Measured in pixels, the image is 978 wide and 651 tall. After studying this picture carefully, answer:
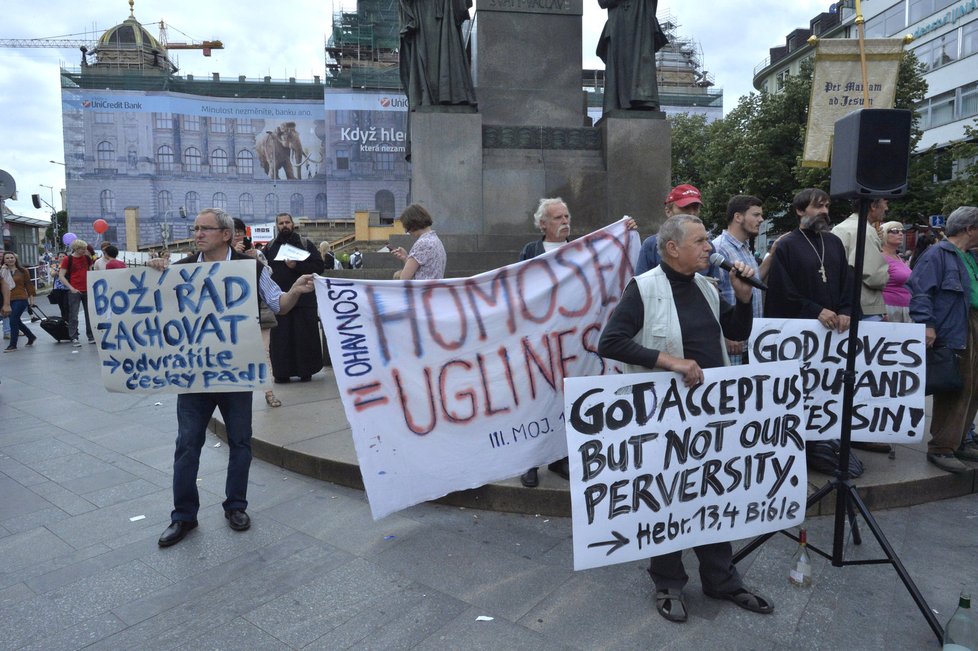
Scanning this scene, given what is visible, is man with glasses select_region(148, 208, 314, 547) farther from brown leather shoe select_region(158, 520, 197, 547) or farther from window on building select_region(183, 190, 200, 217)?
window on building select_region(183, 190, 200, 217)

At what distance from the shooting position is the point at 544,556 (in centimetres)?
377

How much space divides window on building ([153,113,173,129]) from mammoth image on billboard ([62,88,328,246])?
9 cm

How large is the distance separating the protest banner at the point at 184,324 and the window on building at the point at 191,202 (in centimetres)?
6583

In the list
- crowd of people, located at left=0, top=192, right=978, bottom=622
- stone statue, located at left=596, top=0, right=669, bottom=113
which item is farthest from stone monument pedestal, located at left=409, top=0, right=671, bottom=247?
crowd of people, located at left=0, top=192, right=978, bottom=622

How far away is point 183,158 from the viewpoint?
2522 inches

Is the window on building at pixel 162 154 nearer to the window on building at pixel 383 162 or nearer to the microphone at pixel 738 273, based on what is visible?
the window on building at pixel 383 162

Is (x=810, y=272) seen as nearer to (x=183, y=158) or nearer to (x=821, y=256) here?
(x=821, y=256)

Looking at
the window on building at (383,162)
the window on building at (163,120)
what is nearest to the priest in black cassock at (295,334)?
the window on building at (383,162)

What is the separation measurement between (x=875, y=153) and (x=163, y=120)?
7083 cm

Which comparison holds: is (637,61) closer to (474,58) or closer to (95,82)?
(474,58)

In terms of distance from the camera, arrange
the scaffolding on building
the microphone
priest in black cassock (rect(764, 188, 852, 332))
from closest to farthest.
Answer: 1. the microphone
2. priest in black cassock (rect(764, 188, 852, 332))
3. the scaffolding on building

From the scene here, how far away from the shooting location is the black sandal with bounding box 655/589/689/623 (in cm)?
306

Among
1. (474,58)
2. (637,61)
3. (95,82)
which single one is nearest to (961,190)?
(637,61)

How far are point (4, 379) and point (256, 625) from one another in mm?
9223
